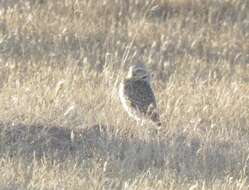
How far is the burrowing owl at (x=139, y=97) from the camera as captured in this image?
8694 mm

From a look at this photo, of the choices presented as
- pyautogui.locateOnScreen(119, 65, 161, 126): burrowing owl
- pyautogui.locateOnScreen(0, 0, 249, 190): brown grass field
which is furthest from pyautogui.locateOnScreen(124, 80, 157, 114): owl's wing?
pyautogui.locateOnScreen(0, 0, 249, 190): brown grass field

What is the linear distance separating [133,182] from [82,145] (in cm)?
99

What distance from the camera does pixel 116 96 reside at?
31.3 ft

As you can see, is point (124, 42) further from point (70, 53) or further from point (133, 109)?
point (133, 109)

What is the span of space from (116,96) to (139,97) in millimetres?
662

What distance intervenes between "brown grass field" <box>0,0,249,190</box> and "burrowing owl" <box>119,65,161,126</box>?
0.11 m

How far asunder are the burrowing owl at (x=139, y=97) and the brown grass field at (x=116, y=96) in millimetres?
110

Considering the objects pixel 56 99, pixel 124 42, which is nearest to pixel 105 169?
pixel 56 99

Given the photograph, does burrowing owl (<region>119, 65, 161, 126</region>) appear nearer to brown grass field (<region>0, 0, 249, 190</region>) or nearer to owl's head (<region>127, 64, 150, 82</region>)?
A: owl's head (<region>127, 64, 150, 82</region>)

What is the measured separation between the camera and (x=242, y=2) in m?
13.7

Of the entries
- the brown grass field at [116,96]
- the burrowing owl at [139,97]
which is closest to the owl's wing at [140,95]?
the burrowing owl at [139,97]

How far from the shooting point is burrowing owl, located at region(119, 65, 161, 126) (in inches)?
342

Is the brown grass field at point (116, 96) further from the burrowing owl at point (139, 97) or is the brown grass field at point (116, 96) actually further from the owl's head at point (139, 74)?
the owl's head at point (139, 74)

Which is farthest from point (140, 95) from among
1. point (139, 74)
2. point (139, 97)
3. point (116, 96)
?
point (116, 96)
